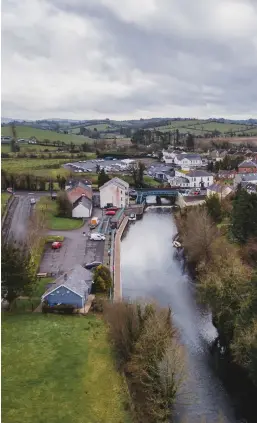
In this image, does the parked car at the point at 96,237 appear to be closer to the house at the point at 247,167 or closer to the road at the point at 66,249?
the road at the point at 66,249

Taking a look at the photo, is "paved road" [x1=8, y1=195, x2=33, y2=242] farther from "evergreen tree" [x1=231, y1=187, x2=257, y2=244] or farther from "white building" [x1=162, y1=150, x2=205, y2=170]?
"white building" [x1=162, y1=150, x2=205, y2=170]

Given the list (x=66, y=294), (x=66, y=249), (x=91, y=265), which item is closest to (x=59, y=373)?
(x=66, y=294)

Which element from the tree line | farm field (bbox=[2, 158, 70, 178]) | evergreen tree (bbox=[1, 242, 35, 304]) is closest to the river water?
the tree line

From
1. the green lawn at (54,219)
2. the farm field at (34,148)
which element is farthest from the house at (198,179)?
the farm field at (34,148)

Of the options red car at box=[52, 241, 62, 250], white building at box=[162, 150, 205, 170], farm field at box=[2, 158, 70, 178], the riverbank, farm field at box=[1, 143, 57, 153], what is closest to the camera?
the riverbank

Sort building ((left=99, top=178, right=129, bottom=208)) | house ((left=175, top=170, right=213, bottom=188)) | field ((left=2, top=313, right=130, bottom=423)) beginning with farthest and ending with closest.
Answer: house ((left=175, top=170, right=213, bottom=188)), building ((left=99, top=178, right=129, bottom=208)), field ((left=2, top=313, right=130, bottom=423))

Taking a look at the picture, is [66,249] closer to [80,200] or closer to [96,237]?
[96,237]
